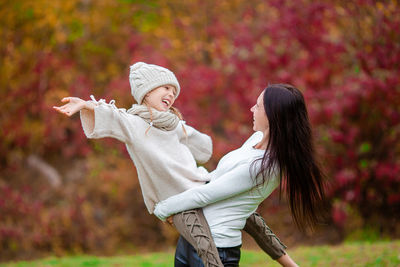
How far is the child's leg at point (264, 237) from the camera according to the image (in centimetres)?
293

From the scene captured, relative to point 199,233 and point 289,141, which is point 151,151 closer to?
point 199,233

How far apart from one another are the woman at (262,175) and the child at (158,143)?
0.10 m

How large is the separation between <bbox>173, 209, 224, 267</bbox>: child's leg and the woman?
42mm

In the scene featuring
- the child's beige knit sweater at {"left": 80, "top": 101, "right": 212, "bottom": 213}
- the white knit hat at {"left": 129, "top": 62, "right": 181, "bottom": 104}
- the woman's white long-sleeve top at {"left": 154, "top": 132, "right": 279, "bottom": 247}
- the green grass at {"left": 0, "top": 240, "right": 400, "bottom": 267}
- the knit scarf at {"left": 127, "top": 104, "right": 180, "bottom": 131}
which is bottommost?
the green grass at {"left": 0, "top": 240, "right": 400, "bottom": 267}

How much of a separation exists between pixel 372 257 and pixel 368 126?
3.17 meters

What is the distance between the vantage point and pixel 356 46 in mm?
7457

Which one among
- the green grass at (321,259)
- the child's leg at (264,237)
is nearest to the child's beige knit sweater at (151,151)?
the child's leg at (264,237)

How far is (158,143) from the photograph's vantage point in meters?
2.70

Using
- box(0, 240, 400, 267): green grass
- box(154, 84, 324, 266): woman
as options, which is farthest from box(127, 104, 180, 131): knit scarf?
box(0, 240, 400, 267): green grass

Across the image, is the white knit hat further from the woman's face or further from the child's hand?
the woman's face

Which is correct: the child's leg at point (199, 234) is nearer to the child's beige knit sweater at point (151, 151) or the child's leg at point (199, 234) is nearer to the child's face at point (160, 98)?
the child's beige knit sweater at point (151, 151)

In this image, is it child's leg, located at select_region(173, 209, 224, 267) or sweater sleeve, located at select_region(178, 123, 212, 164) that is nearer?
child's leg, located at select_region(173, 209, 224, 267)

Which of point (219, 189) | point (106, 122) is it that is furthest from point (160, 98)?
point (219, 189)

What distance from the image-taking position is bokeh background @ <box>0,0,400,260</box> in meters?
7.39
